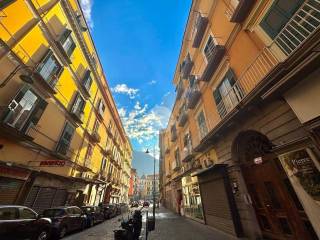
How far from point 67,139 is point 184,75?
529 inches

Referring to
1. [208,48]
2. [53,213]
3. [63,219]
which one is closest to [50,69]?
[53,213]

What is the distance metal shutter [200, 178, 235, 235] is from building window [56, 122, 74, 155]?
1231cm

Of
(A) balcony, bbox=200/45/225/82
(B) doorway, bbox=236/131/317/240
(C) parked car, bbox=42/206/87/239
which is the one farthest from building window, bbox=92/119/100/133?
(B) doorway, bbox=236/131/317/240

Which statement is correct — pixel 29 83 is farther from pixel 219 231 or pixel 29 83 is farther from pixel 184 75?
pixel 219 231

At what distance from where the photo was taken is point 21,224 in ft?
20.7

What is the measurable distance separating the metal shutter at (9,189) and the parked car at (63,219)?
197 centimetres

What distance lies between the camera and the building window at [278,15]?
219 inches

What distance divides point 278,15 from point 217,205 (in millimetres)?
10434

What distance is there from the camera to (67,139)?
1459cm

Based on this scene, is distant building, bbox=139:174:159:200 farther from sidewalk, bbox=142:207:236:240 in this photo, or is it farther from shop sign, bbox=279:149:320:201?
shop sign, bbox=279:149:320:201

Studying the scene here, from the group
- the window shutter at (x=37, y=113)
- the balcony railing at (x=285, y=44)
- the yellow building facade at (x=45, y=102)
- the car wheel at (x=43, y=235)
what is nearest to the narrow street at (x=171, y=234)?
the car wheel at (x=43, y=235)

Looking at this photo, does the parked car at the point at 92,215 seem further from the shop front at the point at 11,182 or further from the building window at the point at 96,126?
the building window at the point at 96,126

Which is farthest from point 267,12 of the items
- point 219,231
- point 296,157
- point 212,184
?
point 219,231

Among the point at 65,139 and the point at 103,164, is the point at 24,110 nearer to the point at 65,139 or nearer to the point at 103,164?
the point at 65,139
